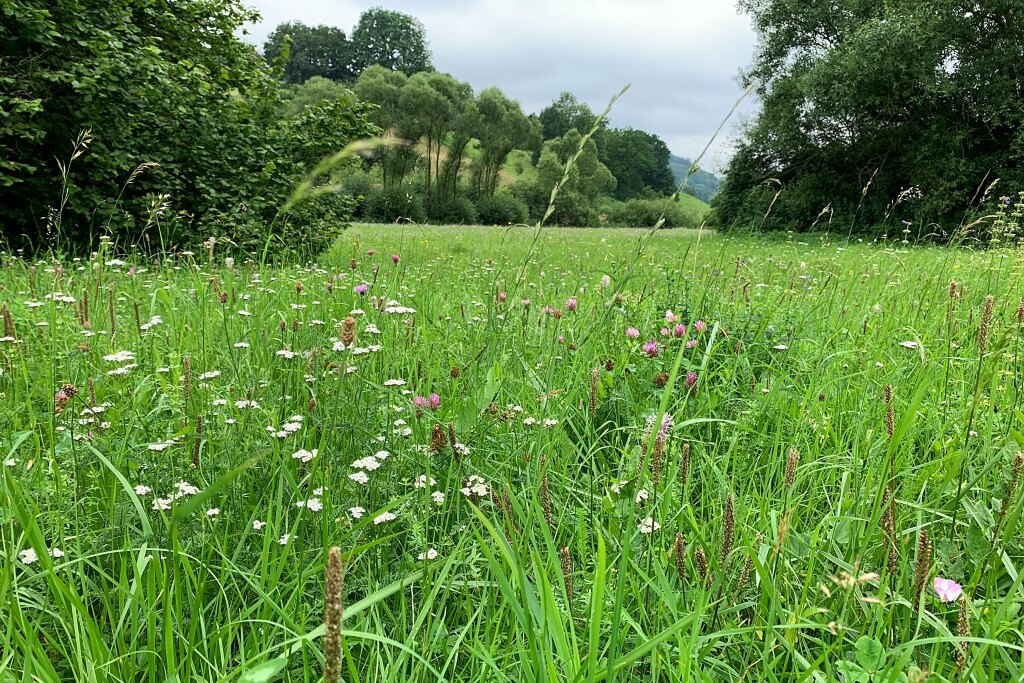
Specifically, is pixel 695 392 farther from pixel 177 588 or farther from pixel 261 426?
pixel 177 588

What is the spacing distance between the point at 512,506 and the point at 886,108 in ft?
79.7

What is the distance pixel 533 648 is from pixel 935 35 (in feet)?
77.6

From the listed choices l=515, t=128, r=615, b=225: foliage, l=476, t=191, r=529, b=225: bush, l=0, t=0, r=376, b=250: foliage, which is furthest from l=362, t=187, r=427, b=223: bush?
l=515, t=128, r=615, b=225: foliage

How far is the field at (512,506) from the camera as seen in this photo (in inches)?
42.1

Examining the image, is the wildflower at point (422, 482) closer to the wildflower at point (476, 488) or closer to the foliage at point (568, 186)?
the wildflower at point (476, 488)

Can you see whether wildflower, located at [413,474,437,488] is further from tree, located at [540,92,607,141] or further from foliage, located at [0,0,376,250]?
tree, located at [540,92,607,141]

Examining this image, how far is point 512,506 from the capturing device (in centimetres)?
144

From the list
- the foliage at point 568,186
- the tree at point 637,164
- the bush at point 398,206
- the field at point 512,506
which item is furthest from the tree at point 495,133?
the field at point 512,506

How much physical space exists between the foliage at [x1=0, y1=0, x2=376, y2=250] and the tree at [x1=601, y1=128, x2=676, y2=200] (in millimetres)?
83510

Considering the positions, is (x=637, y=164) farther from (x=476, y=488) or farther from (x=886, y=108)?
(x=476, y=488)

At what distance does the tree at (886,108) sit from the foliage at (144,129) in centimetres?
1257

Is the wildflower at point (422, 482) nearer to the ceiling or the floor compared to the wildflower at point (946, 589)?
nearer to the floor

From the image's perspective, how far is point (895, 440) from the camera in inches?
48.3

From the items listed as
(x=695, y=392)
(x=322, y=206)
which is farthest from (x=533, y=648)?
(x=322, y=206)
